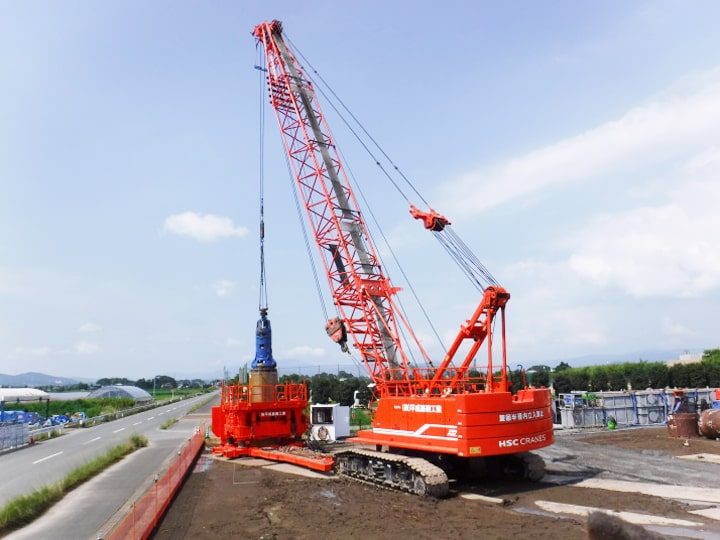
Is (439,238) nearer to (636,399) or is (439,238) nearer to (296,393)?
(296,393)

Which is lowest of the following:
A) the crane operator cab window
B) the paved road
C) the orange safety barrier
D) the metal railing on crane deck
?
the paved road

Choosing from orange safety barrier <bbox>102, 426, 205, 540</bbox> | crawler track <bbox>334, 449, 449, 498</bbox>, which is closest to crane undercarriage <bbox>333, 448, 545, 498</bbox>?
crawler track <bbox>334, 449, 449, 498</bbox>

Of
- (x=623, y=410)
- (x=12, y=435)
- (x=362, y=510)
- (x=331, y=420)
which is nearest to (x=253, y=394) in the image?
(x=331, y=420)

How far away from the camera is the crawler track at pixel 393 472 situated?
535 inches

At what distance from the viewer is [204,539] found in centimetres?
1040

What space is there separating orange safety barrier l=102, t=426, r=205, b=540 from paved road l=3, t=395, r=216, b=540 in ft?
2.07

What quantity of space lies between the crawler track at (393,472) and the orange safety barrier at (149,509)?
192 inches

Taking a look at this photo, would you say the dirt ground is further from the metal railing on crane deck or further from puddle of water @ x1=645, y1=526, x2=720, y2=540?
the metal railing on crane deck

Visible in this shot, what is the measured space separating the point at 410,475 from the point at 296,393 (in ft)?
30.5

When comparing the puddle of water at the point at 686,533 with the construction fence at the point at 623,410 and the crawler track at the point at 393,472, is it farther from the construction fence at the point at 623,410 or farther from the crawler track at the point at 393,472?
the construction fence at the point at 623,410

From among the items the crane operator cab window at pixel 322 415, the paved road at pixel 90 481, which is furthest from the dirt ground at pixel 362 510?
the crane operator cab window at pixel 322 415

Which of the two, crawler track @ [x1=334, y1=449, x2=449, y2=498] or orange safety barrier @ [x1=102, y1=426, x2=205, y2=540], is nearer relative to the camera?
orange safety barrier @ [x1=102, y1=426, x2=205, y2=540]

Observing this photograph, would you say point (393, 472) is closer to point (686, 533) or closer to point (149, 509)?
point (149, 509)

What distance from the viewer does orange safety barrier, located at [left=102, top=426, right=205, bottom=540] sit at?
10.2m
